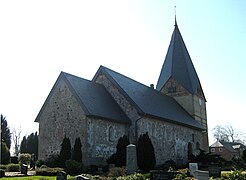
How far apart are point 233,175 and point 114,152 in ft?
36.2

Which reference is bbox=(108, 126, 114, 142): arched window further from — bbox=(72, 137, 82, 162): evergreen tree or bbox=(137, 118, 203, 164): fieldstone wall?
bbox=(72, 137, 82, 162): evergreen tree

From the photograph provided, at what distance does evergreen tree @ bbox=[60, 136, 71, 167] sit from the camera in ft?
71.6

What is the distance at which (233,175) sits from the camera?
14.0 meters

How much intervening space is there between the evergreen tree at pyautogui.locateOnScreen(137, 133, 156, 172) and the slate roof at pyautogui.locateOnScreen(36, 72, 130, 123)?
2.04 m

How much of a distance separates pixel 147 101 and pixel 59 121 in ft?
28.9

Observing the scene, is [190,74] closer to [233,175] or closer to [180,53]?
[180,53]

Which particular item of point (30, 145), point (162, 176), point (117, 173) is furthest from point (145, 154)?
point (30, 145)

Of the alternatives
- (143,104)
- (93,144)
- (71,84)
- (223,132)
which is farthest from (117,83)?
(223,132)

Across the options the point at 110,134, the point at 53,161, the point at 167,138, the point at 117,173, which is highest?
the point at 110,134

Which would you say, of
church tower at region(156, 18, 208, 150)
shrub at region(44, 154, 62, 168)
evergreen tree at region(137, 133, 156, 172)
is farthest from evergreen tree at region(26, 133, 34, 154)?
evergreen tree at region(137, 133, 156, 172)

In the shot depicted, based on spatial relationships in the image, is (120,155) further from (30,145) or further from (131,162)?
(30,145)

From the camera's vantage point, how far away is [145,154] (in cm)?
2400

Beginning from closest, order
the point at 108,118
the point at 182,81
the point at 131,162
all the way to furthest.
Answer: the point at 131,162
the point at 108,118
the point at 182,81

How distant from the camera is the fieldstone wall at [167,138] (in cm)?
2639
